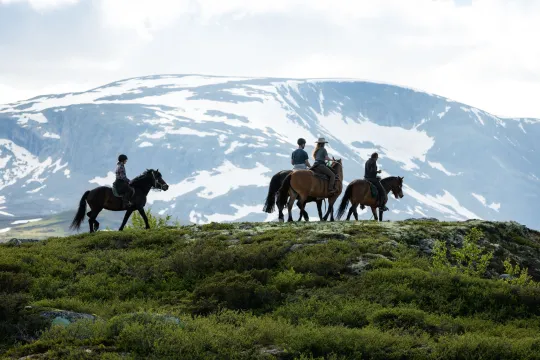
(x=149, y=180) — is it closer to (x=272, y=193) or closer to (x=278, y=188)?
(x=272, y=193)

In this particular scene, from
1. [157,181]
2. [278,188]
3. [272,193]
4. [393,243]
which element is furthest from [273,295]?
[157,181]

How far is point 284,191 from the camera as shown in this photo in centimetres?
3158

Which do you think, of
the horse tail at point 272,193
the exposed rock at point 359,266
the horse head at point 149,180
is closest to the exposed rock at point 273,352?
the exposed rock at point 359,266

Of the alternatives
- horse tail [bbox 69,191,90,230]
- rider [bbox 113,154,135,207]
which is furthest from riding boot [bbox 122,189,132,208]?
horse tail [bbox 69,191,90,230]

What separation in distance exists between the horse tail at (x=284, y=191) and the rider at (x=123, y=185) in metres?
7.09

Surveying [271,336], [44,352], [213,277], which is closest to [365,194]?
[213,277]

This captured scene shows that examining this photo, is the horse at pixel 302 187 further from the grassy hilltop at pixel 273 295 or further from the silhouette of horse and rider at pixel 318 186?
the grassy hilltop at pixel 273 295

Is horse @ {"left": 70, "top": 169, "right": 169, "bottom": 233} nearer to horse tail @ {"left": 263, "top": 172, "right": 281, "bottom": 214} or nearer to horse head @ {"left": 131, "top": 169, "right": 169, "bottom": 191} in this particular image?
horse head @ {"left": 131, "top": 169, "right": 169, "bottom": 191}

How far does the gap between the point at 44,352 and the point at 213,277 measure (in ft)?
22.6

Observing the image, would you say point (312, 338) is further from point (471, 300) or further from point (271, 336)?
point (471, 300)

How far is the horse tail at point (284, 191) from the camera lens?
1226 inches

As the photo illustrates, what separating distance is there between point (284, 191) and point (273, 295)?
13.7 m

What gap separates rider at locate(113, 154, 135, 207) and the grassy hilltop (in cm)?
421

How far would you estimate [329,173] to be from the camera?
31656 millimetres
